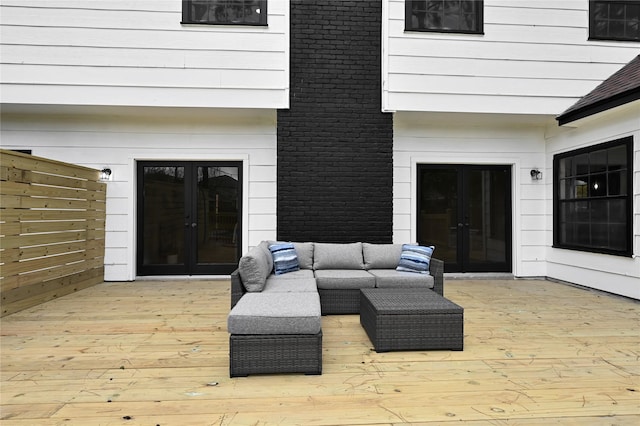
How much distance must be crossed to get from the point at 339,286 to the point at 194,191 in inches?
129

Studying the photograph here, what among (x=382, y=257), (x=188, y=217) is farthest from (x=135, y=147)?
(x=382, y=257)

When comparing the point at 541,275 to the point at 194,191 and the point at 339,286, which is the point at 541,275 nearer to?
the point at 339,286

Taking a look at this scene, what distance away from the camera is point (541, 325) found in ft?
12.0

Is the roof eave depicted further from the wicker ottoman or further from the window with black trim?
the wicker ottoman

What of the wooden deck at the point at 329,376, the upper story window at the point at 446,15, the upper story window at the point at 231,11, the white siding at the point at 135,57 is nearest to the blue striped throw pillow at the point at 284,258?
the wooden deck at the point at 329,376

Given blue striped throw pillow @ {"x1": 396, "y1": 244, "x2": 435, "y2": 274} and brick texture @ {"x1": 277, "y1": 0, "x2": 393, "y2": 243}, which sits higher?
brick texture @ {"x1": 277, "y1": 0, "x2": 393, "y2": 243}

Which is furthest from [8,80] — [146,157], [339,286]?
[339,286]

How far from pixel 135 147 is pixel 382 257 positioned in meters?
4.39

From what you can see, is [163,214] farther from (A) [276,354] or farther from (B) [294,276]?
(A) [276,354]

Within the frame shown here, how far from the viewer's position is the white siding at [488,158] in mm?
6219

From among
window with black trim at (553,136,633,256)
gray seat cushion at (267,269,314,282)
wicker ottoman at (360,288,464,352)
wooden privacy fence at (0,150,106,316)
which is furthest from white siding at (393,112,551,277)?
wooden privacy fence at (0,150,106,316)

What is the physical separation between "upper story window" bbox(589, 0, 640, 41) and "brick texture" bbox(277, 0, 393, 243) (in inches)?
143

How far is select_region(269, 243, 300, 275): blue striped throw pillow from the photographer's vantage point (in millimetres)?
4462

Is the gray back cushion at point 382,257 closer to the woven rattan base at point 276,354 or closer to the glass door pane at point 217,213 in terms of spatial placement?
the woven rattan base at point 276,354
